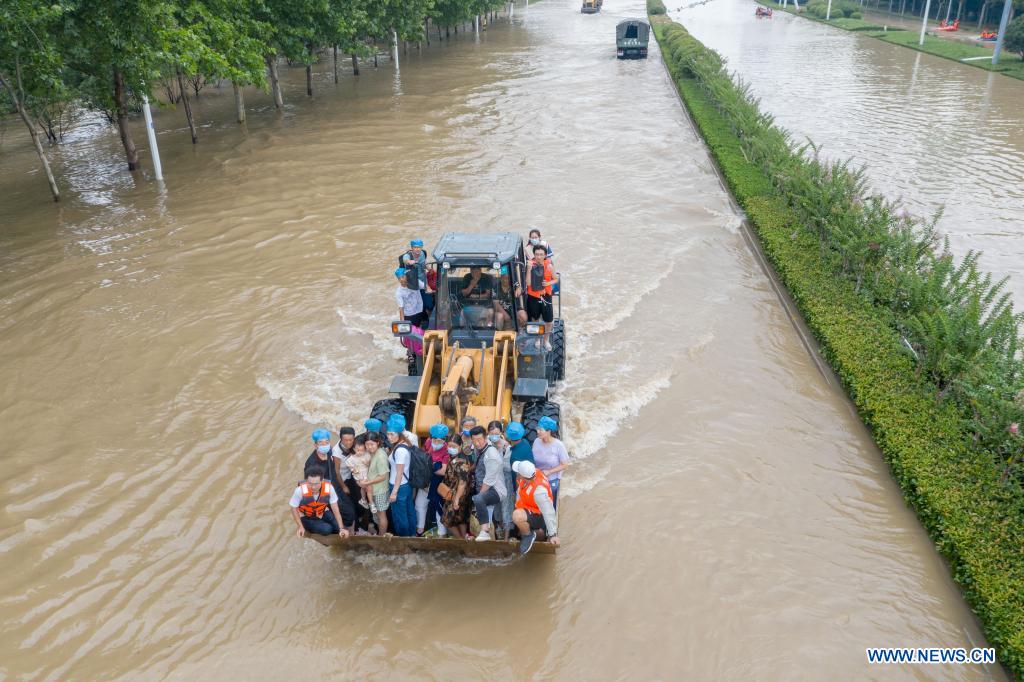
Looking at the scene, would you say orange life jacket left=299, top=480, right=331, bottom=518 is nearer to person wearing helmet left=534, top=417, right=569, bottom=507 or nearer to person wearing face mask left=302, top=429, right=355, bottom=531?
person wearing face mask left=302, top=429, right=355, bottom=531

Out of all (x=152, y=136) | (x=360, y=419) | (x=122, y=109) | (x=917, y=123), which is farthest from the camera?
(x=917, y=123)

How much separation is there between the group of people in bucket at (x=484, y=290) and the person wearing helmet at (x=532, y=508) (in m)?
3.01

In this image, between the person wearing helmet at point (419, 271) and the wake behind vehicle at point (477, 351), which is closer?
the wake behind vehicle at point (477, 351)

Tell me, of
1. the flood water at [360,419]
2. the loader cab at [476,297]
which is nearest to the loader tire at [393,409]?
the loader cab at [476,297]

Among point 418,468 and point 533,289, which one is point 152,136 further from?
point 418,468

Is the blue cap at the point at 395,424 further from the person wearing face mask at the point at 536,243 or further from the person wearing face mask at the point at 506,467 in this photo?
the person wearing face mask at the point at 536,243

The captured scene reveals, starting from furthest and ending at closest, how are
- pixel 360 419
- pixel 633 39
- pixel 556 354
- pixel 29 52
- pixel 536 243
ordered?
pixel 633 39 → pixel 29 52 → pixel 536 243 → pixel 556 354 → pixel 360 419

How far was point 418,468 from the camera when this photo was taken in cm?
739

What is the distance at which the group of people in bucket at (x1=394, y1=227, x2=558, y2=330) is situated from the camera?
988cm

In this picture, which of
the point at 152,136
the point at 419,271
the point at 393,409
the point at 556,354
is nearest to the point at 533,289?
the point at 556,354

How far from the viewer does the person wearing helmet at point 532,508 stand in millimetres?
7230

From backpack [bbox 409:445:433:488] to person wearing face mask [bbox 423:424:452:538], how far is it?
14 cm

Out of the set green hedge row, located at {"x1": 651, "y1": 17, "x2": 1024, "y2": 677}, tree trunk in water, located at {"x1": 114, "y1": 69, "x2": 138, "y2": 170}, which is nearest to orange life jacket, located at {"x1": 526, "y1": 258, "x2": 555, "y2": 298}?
green hedge row, located at {"x1": 651, "y1": 17, "x2": 1024, "y2": 677}

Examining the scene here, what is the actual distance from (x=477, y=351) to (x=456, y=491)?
7.54ft
